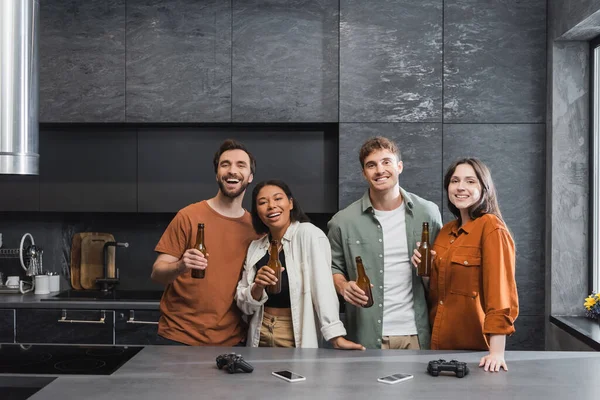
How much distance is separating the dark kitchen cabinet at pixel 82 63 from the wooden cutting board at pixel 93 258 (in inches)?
37.9

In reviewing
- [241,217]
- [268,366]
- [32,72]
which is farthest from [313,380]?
[32,72]

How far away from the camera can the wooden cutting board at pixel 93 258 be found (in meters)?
4.75

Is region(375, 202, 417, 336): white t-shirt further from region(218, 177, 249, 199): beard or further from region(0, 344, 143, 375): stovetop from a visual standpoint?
region(0, 344, 143, 375): stovetop

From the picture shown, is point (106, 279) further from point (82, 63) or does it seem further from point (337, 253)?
point (337, 253)

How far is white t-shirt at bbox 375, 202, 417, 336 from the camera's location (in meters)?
2.83

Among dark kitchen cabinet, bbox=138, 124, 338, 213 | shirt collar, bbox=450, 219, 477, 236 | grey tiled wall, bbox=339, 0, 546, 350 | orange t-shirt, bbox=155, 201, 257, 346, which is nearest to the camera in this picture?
shirt collar, bbox=450, 219, 477, 236

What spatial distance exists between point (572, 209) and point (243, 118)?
6.90 ft

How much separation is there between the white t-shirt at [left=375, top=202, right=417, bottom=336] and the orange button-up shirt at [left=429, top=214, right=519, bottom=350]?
12 centimetres

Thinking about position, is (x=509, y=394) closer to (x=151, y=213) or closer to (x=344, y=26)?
(x=344, y=26)

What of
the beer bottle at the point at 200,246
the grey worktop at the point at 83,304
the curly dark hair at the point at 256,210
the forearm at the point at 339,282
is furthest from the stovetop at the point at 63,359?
the grey worktop at the point at 83,304

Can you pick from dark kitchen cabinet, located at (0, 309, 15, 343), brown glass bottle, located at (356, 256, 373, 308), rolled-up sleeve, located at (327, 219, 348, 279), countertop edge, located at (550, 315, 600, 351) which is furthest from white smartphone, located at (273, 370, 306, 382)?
dark kitchen cabinet, located at (0, 309, 15, 343)

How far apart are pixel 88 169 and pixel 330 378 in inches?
117

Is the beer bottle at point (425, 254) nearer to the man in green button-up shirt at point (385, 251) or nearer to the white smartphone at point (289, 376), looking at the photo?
the man in green button-up shirt at point (385, 251)

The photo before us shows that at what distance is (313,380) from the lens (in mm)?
2076
